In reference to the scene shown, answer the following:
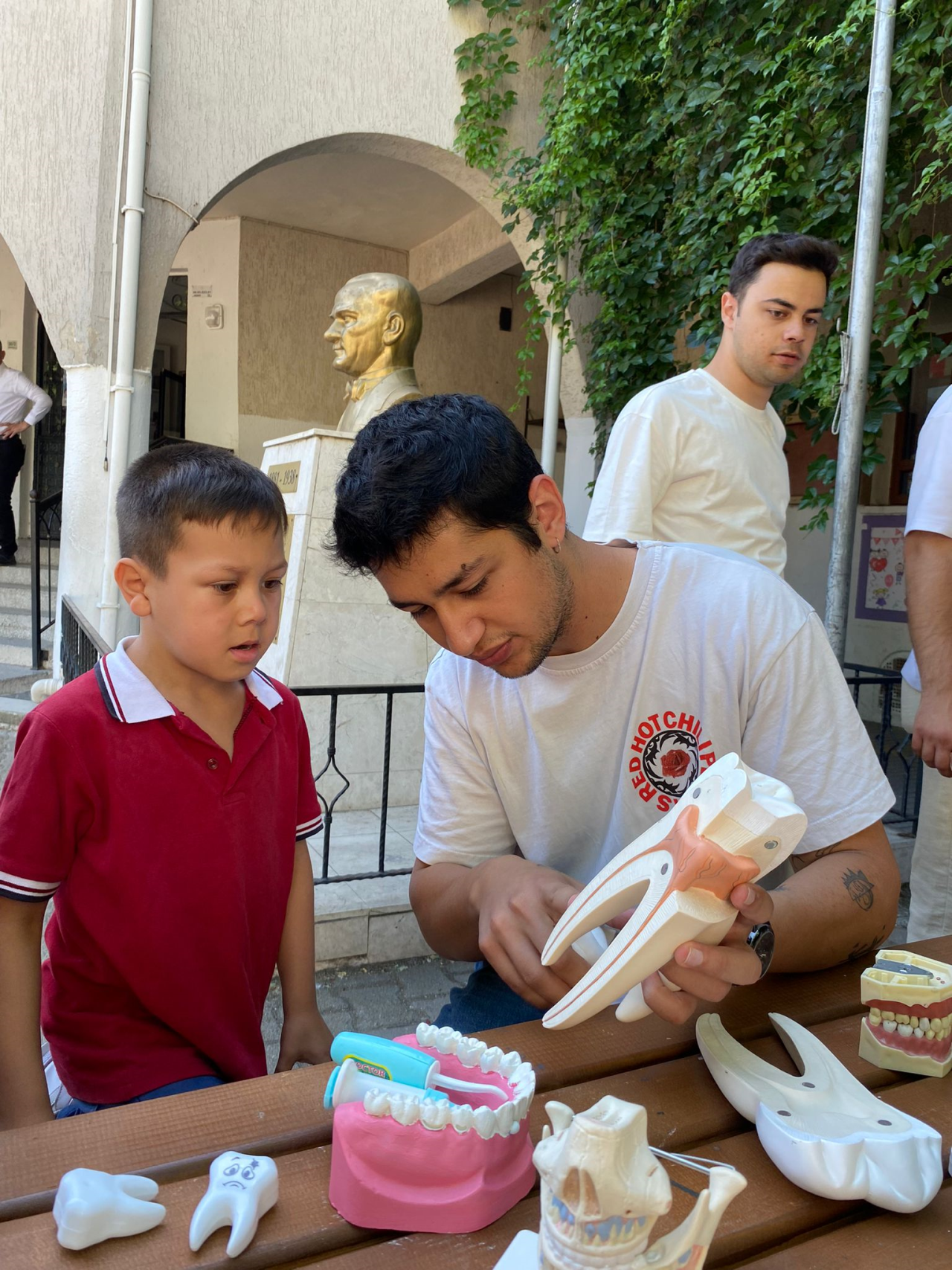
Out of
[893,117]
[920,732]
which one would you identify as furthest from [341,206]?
[920,732]

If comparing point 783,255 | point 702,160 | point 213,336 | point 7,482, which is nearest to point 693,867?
point 783,255

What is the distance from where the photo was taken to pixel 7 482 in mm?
7746

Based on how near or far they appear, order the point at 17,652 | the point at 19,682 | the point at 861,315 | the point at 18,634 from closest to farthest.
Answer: the point at 861,315 < the point at 19,682 < the point at 17,652 < the point at 18,634

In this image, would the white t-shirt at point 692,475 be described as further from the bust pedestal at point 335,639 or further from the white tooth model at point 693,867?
the bust pedestal at point 335,639

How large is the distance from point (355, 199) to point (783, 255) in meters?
7.00

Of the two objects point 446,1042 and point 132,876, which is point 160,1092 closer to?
point 132,876

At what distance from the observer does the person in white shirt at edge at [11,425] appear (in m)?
7.39

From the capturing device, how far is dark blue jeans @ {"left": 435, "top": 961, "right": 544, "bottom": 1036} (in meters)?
1.64

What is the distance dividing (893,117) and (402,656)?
3.31 metres

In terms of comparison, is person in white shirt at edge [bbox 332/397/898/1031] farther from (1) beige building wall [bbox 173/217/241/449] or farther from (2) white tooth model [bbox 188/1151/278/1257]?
(1) beige building wall [bbox 173/217/241/449]

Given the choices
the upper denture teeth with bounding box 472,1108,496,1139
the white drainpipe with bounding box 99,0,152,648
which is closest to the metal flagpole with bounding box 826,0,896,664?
the upper denture teeth with bounding box 472,1108,496,1139

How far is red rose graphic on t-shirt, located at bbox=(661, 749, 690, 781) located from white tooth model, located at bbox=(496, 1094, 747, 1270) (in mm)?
911

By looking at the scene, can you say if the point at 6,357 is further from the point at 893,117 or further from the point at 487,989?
the point at 487,989

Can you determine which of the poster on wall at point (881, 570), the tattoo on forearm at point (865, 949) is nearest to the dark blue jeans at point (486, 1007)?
the tattoo on forearm at point (865, 949)
